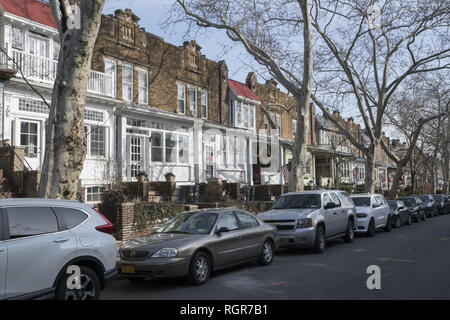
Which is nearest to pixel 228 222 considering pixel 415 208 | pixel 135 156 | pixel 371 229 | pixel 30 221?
pixel 30 221

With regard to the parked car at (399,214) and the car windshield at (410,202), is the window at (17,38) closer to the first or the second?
the parked car at (399,214)

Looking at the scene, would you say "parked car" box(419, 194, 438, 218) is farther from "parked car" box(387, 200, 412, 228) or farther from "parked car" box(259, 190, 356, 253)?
"parked car" box(259, 190, 356, 253)

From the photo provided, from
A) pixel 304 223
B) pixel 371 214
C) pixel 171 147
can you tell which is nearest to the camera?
pixel 304 223

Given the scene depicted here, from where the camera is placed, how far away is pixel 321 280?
830 cm

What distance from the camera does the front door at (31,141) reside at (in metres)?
16.2

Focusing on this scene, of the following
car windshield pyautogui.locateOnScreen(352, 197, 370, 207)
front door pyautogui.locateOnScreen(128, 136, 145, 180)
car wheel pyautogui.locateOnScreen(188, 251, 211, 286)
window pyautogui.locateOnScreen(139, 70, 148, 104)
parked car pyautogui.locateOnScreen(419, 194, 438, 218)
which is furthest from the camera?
parked car pyautogui.locateOnScreen(419, 194, 438, 218)

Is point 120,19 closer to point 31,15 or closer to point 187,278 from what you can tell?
point 31,15

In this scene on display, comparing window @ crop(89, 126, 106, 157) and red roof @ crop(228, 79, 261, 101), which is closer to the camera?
window @ crop(89, 126, 106, 157)

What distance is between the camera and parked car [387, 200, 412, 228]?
21.0 metres

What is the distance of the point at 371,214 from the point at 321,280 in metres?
9.12

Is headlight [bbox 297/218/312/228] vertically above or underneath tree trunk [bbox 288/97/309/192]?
underneath

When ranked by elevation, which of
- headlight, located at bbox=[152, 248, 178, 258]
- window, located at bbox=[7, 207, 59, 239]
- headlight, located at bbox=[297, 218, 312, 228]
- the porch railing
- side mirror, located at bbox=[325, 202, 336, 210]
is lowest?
headlight, located at bbox=[152, 248, 178, 258]

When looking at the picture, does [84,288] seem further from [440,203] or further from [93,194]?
[440,203]

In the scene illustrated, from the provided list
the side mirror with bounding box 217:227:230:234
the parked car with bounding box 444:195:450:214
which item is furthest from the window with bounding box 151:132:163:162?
the parked car with bounding box 444:195:450:214
